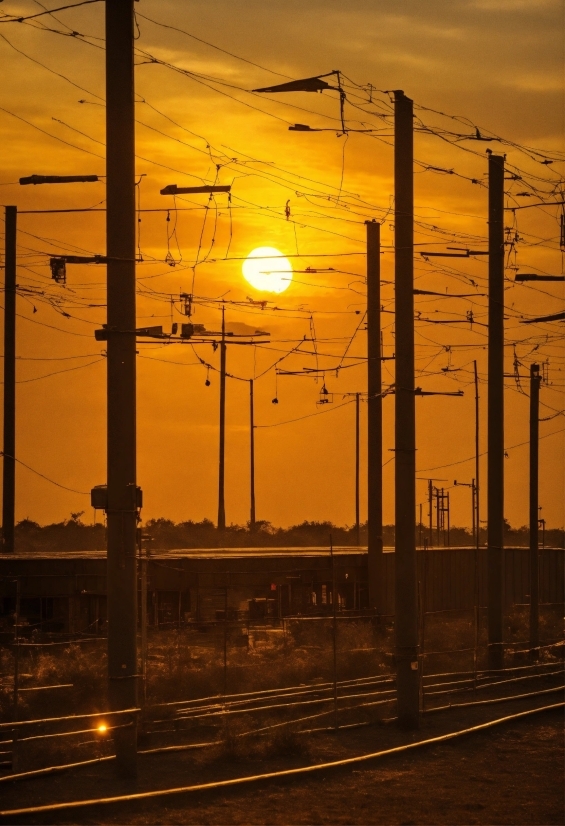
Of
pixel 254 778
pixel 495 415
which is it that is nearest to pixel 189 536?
pixel 495 415

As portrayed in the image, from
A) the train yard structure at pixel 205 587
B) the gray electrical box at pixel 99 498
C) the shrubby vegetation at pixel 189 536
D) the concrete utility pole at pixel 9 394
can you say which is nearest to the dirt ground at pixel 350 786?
the gray electrical box at pixel 99 498

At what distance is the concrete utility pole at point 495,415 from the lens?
30.2 metres

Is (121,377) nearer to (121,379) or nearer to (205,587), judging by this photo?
(121,379)

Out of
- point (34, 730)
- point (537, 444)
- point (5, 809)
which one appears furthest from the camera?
point (537, 444)

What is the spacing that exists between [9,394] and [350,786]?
90.4 feet

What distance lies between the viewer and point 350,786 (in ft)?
Answer: 55.4

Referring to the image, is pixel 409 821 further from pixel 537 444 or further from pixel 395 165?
pixel 537 444

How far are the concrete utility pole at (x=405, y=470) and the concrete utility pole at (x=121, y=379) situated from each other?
6.26 metres

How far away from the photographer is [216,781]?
1695 centimetres

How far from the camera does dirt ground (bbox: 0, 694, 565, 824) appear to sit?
14.7 metres

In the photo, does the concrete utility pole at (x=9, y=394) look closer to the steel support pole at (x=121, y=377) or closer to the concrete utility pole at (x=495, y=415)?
the concrete utility pole at (x=495, y=415)

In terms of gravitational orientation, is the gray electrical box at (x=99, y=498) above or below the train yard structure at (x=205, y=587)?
above

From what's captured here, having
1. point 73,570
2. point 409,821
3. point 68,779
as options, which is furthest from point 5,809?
point 73,570

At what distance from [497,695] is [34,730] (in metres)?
11.1
